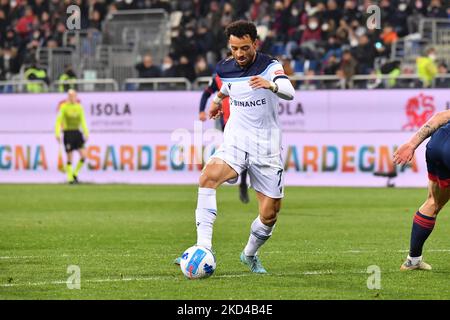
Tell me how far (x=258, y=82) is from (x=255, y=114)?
895mm

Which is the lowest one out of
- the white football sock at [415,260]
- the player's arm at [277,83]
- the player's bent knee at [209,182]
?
the white football sock at [415,260]

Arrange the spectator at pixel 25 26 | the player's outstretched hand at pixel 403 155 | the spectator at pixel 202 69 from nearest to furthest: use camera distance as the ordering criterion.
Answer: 1. the player's outstretched hand at pixel 403 155
2. the spectator at pixel 202 69
3. the spectator at pixel 25 26

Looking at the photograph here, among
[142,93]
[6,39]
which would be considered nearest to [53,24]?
[6,39]

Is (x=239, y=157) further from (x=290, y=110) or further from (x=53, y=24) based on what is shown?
(x=53, y=24)

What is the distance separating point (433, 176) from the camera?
34.0ft

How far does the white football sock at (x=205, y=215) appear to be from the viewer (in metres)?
10.1

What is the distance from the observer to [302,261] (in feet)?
38.3

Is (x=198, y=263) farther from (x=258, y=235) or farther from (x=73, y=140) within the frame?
(x=73, y=140)

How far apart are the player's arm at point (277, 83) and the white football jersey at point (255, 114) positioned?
0.05 meters

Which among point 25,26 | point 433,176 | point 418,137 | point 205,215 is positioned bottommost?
point 205,215

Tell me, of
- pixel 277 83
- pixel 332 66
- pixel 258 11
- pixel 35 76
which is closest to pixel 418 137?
pixel 277 83

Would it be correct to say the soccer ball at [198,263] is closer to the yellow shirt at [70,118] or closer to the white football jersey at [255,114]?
the white football jersey at [255,114]

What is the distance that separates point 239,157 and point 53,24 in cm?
2613

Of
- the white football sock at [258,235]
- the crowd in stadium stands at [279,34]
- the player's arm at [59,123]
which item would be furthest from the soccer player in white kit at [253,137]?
the player's arm at [59,123]
